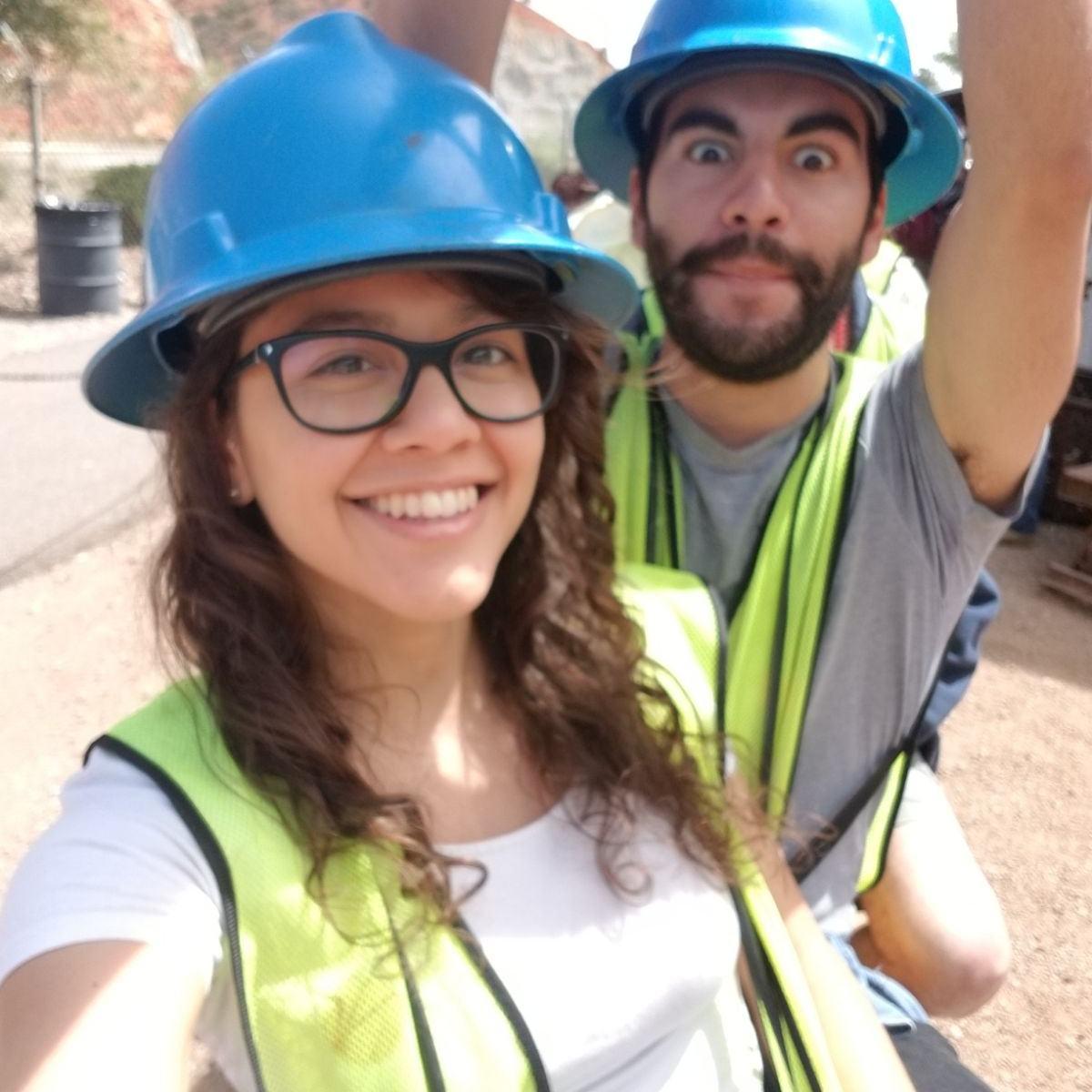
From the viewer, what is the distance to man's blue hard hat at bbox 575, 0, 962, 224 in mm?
1889

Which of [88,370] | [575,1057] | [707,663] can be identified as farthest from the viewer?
[707,663]

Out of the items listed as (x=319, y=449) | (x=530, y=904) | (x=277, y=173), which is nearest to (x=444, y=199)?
(x=277, y=173)

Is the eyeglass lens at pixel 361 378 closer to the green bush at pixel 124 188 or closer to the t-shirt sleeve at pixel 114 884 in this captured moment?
the t-shirt sleeve at pixel 114 884

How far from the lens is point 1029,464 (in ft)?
5.85

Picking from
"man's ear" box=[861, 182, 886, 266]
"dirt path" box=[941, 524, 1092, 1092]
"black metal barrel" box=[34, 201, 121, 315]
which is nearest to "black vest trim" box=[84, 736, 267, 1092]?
"man's ear" box=[861, 182, 886, 266]

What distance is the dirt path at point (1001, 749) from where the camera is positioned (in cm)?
299

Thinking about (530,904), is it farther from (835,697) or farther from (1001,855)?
(1001,855)

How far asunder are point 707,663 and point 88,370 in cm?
97

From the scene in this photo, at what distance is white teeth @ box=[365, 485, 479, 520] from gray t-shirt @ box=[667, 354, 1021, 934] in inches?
27.8

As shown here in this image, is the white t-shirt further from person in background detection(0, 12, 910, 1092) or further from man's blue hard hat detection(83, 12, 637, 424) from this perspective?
man's blue hard hat detection(83, 12, 637, 424)

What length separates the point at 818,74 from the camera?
76.3 inches

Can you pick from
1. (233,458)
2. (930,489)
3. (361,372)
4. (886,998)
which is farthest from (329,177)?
(886,998)

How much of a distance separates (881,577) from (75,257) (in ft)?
32.8

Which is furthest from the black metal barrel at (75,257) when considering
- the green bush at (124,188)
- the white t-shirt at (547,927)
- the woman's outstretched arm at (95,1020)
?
the woman's outstretched arm at (95,1020)
